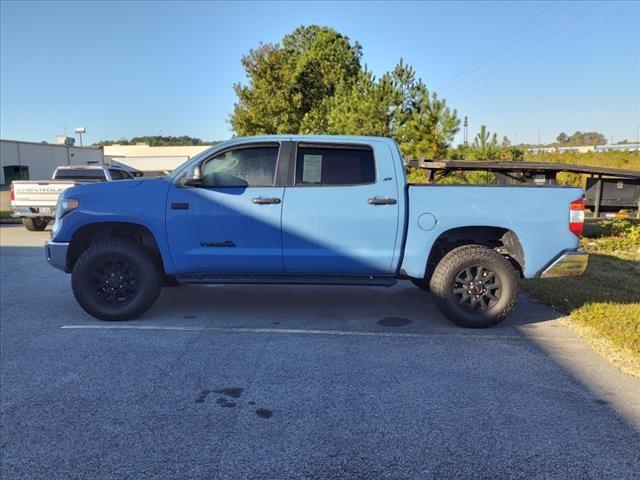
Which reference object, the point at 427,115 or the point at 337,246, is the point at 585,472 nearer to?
the point at 337,246

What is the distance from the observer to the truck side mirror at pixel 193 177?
531 centimetres

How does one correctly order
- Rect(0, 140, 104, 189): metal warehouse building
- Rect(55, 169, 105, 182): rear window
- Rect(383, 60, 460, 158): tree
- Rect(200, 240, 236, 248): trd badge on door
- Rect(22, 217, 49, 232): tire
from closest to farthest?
Rect(200, 240, 236, 248): trd badge on door, Rect(22, 217, 49, 232): tire, Rect(55, 169, 105, 182): rear window, Rect(383, 60, 460, 158): tree, Rect(0, 140, 104, 189): metal warehouse building

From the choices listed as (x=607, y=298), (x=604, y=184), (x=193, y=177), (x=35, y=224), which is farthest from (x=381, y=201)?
(x=35, y=224)

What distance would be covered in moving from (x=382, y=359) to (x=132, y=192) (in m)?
3.19

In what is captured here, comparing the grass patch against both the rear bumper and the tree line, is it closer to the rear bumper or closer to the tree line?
the tree line

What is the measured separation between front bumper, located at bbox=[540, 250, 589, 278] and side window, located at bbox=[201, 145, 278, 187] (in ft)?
10.2

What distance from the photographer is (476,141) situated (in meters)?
17.2

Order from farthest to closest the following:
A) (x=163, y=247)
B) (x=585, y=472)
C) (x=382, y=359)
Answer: (x=163, y=247) → (x=382, y=359) → (x=585, y=472)

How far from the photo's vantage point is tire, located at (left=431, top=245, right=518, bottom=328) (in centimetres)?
531

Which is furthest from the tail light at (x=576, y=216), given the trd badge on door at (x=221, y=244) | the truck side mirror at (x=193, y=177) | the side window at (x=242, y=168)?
the truck side mirror at (x=193, y=177)

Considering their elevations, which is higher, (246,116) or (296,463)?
(246,116)

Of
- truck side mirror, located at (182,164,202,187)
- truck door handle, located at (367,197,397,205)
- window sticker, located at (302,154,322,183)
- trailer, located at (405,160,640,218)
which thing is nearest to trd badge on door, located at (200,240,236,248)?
truck side mirror, located at (182,164,202,187)

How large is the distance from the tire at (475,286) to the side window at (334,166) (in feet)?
4.10


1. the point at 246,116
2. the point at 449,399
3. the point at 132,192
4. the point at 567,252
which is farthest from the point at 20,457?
the point at 246,116
